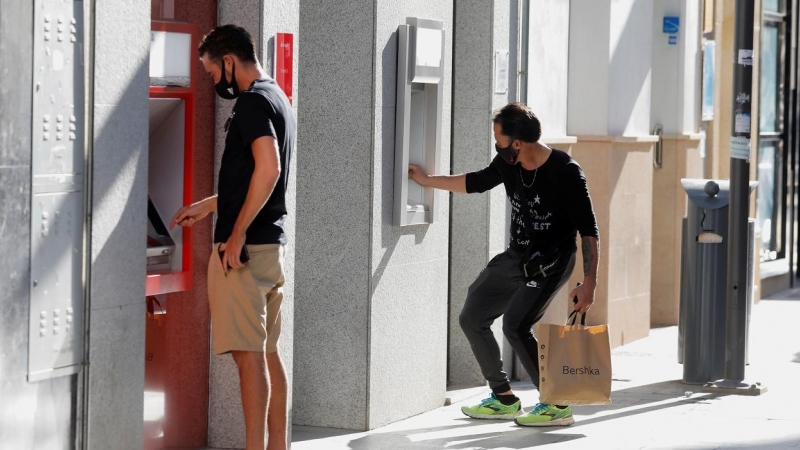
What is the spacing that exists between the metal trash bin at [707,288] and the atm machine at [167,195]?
406 centimetres

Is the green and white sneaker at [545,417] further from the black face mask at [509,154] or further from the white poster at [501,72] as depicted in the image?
the white poster at [501,72]

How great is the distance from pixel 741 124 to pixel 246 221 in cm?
447

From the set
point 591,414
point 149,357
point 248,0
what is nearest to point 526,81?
point 591,414

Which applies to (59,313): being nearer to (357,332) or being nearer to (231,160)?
(231,160)

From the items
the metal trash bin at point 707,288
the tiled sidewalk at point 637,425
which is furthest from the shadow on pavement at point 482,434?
the metal trash bin at point 707,288

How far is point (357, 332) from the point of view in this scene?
7992 mm

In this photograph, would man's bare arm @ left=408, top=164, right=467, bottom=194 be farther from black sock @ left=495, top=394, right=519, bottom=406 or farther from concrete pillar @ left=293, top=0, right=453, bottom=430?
black sock @ left=495, top=394, right=519, bottom=406

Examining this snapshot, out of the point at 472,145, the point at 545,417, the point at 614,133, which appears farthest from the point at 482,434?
the point at 614,133

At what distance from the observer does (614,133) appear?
11703 millimetres

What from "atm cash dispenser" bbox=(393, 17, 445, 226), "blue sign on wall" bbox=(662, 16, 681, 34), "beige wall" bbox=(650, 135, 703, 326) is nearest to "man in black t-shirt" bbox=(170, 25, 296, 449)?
"atm cash dispenser" bbox=(393, 17, 445, 226)

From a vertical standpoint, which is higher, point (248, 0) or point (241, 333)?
point (248, 0)

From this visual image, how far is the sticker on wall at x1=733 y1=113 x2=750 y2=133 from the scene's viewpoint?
9.47 m

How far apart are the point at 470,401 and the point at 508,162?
5.75ft

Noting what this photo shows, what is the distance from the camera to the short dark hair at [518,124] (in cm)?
796
